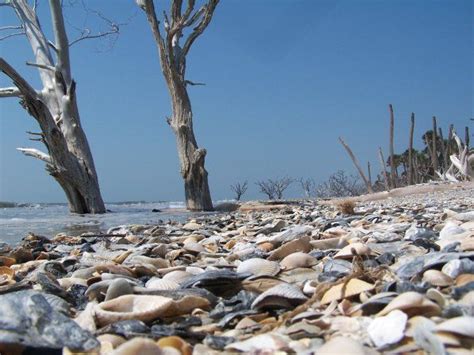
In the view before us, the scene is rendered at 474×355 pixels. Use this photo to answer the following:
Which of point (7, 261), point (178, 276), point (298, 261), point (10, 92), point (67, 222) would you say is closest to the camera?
point (178, 276)

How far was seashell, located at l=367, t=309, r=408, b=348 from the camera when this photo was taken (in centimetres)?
90

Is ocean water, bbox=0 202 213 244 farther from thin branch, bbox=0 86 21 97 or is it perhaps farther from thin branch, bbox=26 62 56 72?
thin branch, bbox=26 62 56 72

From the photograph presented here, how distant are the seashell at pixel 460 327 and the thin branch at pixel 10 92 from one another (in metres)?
10.8

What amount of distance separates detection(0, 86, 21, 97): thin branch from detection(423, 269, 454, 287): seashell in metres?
10.6

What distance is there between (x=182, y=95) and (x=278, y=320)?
9.98 metres

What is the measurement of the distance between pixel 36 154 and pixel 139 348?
406 inches

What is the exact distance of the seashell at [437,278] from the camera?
1229mm

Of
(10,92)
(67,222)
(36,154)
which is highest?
(10,92)

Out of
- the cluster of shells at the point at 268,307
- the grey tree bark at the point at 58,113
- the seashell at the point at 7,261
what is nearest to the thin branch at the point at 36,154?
the grey tree bark at the point at 58,113

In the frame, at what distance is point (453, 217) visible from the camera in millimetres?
3008

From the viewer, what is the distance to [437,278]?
124cm

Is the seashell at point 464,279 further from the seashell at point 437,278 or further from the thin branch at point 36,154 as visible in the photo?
the thin branch at point 36,154

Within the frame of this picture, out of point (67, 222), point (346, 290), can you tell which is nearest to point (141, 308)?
point (346, 290)

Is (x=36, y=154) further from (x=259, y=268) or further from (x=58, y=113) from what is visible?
(x=259, y=268)
